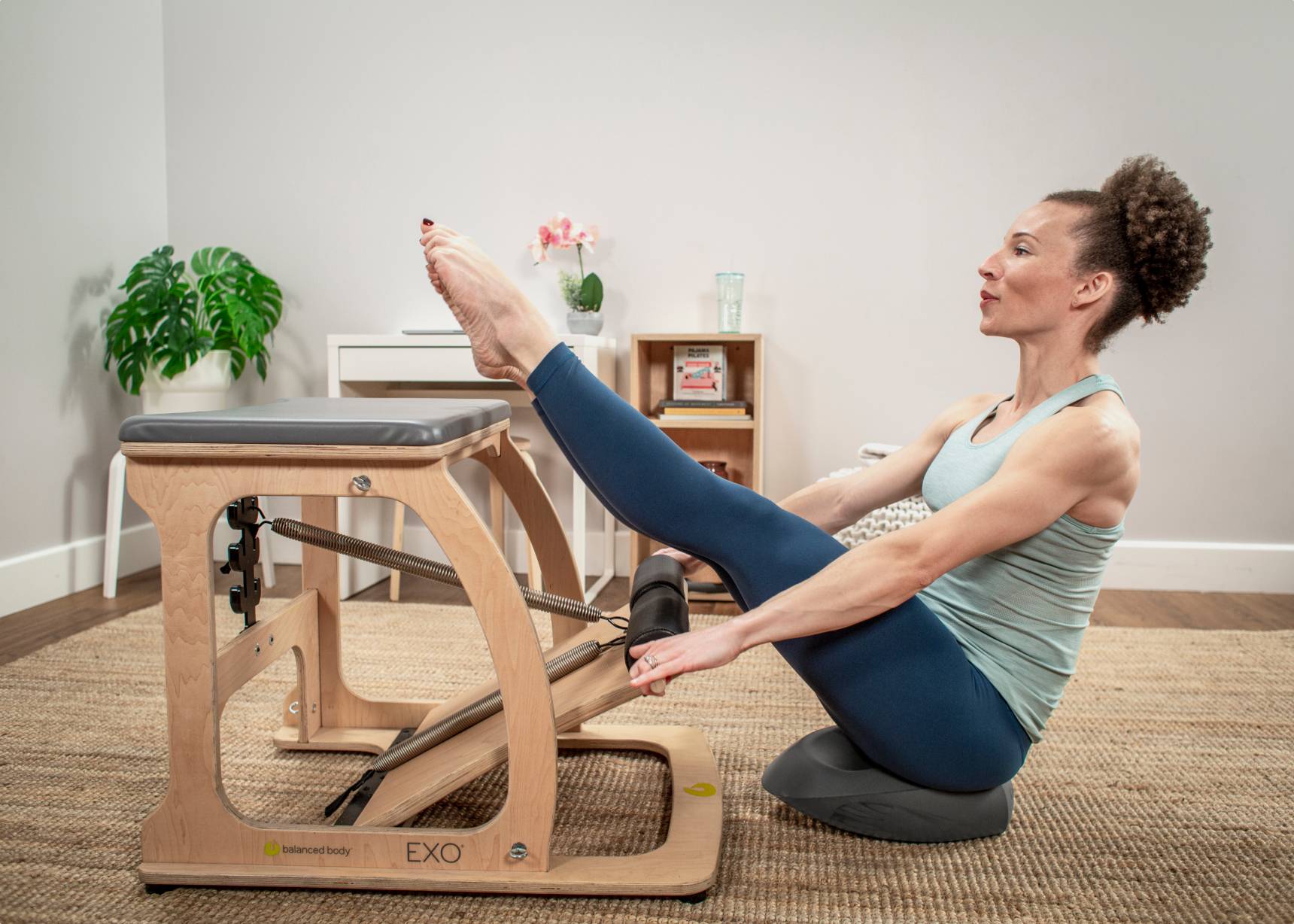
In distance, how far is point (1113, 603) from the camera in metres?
2.76

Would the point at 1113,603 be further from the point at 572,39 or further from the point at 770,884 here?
the point at 572,39

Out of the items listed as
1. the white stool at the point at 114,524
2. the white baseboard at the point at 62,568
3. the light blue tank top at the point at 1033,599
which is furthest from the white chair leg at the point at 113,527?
the light blue tank top at the point at 1033,599

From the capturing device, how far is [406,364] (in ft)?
8.64

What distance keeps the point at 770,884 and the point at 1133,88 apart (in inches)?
102

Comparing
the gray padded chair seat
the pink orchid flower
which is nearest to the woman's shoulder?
the gray padded chair seat

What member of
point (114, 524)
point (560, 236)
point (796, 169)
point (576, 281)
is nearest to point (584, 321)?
point (576, 281)

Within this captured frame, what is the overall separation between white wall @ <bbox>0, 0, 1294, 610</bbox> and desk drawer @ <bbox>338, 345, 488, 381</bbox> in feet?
1.53

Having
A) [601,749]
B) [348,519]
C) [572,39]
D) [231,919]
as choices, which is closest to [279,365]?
[348,519]

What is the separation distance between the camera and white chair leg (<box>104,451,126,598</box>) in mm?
2615

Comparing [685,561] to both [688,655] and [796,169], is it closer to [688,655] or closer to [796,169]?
[688,655]

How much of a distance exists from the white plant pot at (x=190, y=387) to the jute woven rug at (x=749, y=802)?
0.73m

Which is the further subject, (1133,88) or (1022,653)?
(1133,88)

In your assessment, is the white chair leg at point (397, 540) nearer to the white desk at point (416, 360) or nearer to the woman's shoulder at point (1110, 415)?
the white desk at point (416, 360)

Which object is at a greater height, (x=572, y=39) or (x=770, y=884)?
(x=572, y=39)
